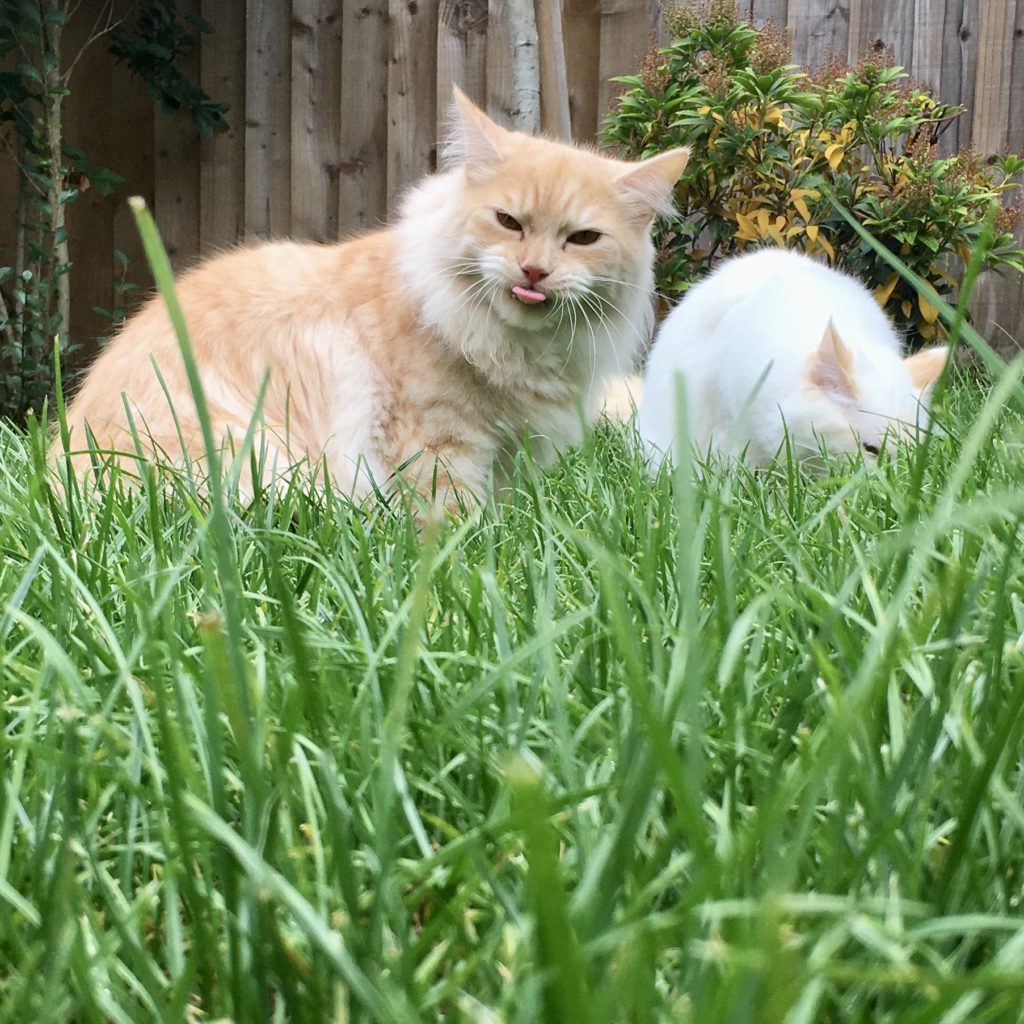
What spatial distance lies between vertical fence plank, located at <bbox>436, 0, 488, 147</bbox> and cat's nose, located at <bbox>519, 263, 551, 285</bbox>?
7.30ft

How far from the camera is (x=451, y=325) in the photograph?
198 cm

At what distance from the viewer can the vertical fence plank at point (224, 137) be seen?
4438mm

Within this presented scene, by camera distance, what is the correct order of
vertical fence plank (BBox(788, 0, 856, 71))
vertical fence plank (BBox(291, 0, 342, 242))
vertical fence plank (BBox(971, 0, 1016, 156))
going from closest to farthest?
vertical fence plank (BBox(971, 0, 1016, 156)) → vertical fence plank (BBox(788, 0, 856, 71)) → vertical fence plank (BBox(291, 0, 342, 242))

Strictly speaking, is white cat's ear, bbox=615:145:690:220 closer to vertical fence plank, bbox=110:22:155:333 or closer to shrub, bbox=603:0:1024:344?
shrub, bbox=603:0:1024:344

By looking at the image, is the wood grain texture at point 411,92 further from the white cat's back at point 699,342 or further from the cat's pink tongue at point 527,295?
the cat's pink tongue at point 527,295

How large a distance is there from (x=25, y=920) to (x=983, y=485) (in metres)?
1.07

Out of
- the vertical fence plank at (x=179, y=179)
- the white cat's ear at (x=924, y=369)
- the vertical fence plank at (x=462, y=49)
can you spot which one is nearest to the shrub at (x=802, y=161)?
the vertical fence plank at (x=462, y=49)

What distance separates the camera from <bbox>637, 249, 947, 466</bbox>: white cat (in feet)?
6.66

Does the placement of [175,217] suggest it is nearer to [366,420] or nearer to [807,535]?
[366,420]

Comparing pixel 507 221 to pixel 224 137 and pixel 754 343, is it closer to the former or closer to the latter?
pixel 754 343

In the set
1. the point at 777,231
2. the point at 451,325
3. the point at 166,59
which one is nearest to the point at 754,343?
the point at 451,325

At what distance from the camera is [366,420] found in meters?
1.99

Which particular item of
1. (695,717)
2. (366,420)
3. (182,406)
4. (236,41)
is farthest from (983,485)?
(236,41)

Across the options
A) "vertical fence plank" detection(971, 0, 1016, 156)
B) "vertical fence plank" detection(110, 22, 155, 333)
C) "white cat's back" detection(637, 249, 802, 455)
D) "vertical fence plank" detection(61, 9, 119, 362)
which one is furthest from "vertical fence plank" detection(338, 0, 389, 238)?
"vertical fence plank" detection(971, 0, 1016, 156)
